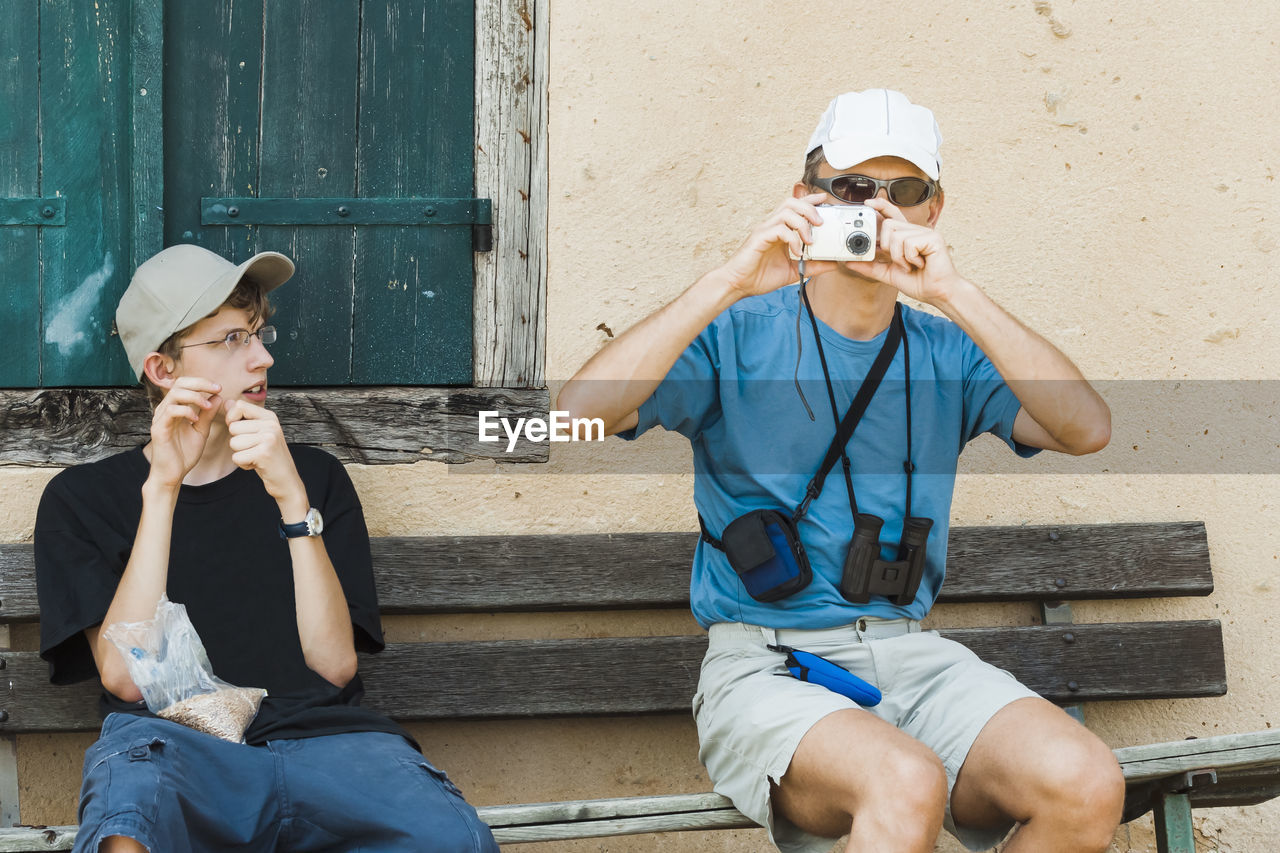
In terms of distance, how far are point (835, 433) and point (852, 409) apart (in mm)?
59

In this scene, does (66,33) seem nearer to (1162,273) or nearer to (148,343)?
(148,343)

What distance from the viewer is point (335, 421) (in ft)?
10.2

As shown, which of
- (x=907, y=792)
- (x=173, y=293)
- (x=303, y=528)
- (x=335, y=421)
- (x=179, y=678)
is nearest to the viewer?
(x=907, y=792)

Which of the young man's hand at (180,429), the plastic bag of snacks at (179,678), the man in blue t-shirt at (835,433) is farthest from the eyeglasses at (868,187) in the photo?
the plastic bag of snacks at (179,678)

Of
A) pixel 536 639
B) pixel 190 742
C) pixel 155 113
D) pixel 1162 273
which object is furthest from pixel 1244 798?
pixel 155 113

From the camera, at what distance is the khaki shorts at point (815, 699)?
86.8 inches

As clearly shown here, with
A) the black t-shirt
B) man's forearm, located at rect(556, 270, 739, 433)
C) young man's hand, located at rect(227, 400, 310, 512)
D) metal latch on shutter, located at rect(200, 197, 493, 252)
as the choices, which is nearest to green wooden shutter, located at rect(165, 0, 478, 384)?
metal latch on shutter, located at rect(200, 197, 493, 252)

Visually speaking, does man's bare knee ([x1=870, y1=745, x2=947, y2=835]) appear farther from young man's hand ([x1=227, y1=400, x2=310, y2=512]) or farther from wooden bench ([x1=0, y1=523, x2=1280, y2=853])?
young man's hand ([x1=227, y1=400, x2=310, y2=512])

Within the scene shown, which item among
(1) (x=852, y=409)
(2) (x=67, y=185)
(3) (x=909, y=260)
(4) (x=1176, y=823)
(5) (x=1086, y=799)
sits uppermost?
(2) (x=67, y=185)

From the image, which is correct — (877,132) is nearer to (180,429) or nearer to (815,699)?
(815,699)

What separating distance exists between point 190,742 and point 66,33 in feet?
6.17

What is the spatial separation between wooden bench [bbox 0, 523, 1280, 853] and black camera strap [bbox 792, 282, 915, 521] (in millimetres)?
668

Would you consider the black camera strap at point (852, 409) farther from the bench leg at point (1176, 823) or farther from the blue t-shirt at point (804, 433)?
the bench leg at point (1176, 823)

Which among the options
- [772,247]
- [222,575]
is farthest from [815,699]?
[222,575]
